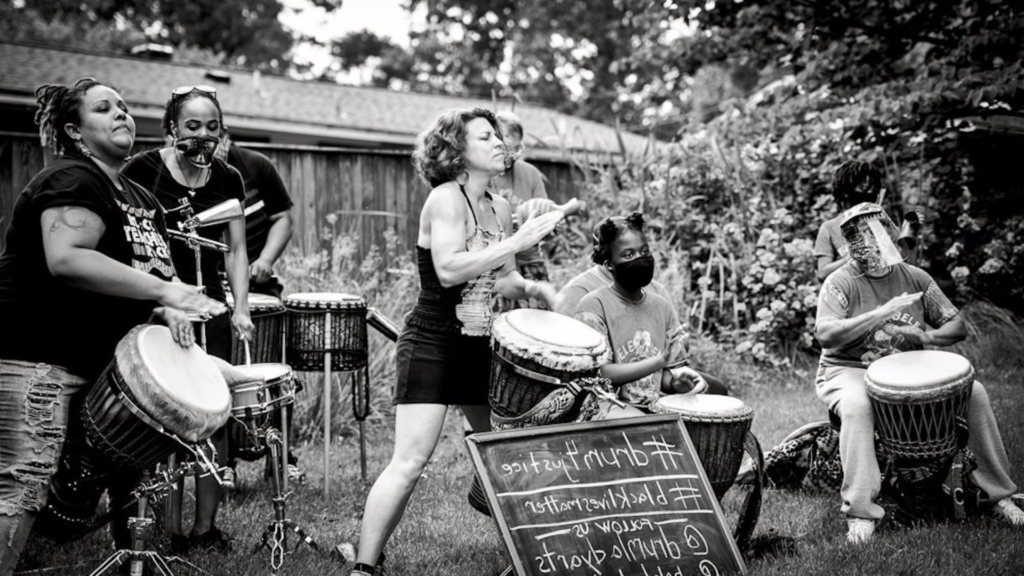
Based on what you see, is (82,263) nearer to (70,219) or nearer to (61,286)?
(70,219)

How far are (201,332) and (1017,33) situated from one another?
6.18m

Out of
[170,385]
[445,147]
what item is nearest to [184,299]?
[170,385]

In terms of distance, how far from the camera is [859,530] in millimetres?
3963

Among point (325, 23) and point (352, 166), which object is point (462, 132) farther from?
point (325, 23)

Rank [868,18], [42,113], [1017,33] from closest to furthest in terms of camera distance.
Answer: [42,113], [1017,33], [868,18]

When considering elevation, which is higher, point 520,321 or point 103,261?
point 103,261

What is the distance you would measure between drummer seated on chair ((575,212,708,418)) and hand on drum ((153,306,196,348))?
61.2 inches

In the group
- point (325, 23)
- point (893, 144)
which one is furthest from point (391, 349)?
point (325, 23)

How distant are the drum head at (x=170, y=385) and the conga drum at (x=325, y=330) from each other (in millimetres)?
1756

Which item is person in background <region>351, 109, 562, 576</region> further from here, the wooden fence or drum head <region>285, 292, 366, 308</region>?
the wooden fence

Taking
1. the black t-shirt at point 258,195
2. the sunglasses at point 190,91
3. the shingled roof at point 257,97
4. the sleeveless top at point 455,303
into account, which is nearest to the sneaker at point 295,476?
the black t-shirt at point 258,195

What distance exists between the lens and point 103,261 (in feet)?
9.84

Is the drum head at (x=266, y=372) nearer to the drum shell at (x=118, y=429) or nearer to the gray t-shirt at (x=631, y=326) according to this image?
the drum shell at (x=118, y=429)

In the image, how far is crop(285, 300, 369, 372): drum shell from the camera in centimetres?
502
